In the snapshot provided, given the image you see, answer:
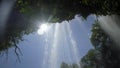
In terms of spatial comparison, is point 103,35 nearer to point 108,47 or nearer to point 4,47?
point 108,47

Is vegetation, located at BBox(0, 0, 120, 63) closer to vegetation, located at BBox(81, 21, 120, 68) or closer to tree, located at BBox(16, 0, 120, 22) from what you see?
tree, located at BBox(16, 0, 120, 22)

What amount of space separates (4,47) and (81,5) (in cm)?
704

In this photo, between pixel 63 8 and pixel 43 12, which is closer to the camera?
pixel 43 12

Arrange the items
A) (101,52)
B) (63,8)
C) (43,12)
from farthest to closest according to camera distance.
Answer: (101,52)
(63,8)
(43,12)

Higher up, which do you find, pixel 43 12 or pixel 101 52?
pixel 101 52

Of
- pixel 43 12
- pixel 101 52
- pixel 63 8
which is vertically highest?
pixel 101 52

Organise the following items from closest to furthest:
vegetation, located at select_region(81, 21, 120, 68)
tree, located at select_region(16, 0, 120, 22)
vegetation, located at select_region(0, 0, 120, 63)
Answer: vegetation, located at select_region(0, 0, 120, 63)
tree, located at select_region(16, 0, 120, 22)
vegetation, located at select_region(81, 21, 120, 68)

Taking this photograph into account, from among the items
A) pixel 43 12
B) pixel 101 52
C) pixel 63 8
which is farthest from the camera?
pixel 101 52

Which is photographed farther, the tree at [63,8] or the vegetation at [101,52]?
the vegetation at [101,52]

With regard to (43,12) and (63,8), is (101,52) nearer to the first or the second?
(63,8)

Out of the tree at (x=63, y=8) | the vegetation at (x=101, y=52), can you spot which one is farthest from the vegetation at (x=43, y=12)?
the vegetation at (x=101, y=52)

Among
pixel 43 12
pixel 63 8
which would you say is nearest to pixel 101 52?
pixel 63 8

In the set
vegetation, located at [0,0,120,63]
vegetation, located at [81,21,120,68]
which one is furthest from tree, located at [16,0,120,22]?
vegetation, located at [81,21,120,68]

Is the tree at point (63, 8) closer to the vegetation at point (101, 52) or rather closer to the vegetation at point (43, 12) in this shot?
the vegetation at point (43, 12)
